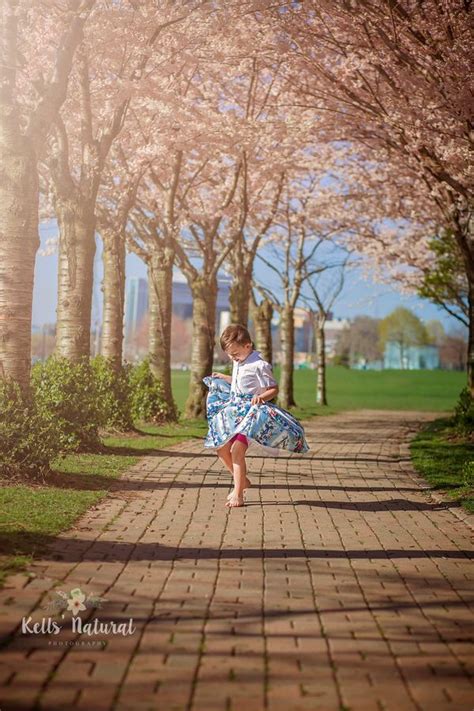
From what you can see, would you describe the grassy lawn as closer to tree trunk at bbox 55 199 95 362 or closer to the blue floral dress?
the blue floral dress

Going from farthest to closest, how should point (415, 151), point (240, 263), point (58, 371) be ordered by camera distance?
point (240, 263) → point (415, 151) → point (58, 371)

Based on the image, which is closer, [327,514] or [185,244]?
[327,514]

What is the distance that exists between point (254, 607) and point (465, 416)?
50.5ft

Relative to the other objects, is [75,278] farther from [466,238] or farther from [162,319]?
[466,238]

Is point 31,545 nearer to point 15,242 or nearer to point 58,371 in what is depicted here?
point 15,242

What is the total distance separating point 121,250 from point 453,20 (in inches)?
339

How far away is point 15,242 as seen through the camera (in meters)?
10.3

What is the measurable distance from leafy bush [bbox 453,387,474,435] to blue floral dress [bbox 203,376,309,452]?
425 inches

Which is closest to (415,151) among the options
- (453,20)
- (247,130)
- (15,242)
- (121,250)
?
(453,20)

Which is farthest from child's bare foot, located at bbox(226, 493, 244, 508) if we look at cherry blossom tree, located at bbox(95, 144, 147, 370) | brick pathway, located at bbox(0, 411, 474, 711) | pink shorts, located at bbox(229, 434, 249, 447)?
cherry blossom tree, located at bbox(95, 144, 147, 370)

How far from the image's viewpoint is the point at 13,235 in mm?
10258

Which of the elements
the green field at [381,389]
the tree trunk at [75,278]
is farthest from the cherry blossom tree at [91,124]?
the green field at [381,389]

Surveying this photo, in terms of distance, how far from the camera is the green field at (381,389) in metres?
45.5

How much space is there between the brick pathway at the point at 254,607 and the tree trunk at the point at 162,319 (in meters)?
11.5
